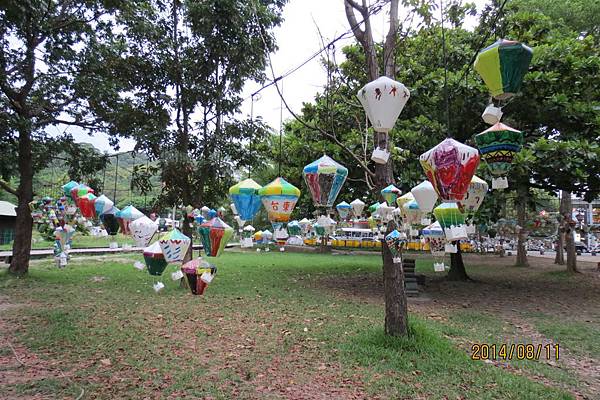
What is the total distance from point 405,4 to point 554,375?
17.4ft

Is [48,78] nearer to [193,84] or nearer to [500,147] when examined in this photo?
[193,84]

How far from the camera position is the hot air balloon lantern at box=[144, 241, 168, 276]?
4.17 m

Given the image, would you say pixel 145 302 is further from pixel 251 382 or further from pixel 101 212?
pixel 251 382

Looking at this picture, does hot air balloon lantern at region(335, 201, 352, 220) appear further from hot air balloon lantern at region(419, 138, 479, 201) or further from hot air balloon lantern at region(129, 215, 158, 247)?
Answer: hot air balloon lantern at region(419, 138, 479, 201)

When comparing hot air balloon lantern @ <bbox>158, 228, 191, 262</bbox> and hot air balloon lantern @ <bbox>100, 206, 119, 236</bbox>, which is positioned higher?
hot air balloon lantern @ <bbox>100, 206, 119, 236</bbox>

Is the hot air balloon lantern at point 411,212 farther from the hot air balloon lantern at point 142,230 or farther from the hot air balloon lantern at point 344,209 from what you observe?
the hot air balloon lantern at point 142,230

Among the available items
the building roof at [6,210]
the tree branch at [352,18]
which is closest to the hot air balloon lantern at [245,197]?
the tree branch at [352,18]

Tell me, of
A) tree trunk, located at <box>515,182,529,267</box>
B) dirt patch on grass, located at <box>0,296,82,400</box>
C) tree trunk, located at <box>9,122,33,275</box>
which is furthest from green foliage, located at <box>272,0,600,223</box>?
tree trunk, located at <box>9,122,33,275</box>

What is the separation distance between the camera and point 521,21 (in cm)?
948

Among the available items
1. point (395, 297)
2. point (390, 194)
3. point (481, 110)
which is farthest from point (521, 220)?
point (390, 194)

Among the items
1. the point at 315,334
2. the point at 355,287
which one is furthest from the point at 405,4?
the point at 355,287

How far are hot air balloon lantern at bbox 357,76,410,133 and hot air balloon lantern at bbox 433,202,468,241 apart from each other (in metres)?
1.06

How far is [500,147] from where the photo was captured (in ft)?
11.6
